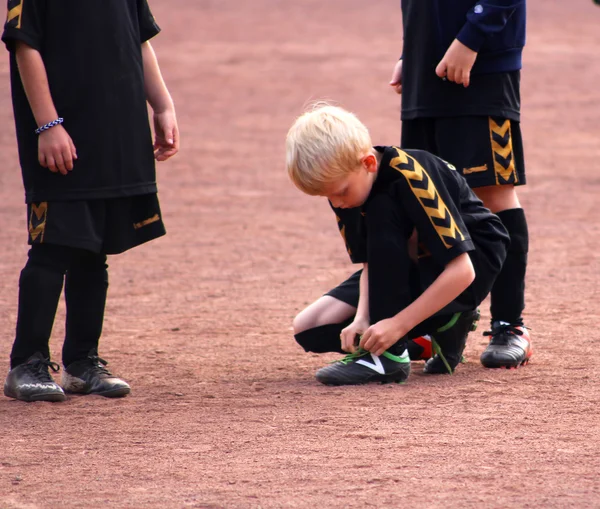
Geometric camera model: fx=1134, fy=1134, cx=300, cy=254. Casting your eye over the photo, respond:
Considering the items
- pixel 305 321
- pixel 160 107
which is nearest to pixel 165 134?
pixel 160 107

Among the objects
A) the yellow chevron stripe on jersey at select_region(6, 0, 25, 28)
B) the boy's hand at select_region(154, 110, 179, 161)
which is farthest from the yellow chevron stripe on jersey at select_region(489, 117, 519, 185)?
the yellow chevron stripe on jersey at select_region(6, 0, 25, 28)

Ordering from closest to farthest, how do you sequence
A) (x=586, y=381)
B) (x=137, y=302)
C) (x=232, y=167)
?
(x=586, y=381) < (x=137, y=302) < (x=232, y=167)

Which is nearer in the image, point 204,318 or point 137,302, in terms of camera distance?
point 204,318

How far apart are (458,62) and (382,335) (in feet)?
3.51

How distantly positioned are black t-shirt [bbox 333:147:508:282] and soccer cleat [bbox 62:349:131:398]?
38.0 inches

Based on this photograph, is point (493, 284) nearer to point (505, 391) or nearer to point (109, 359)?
point (505, 391)

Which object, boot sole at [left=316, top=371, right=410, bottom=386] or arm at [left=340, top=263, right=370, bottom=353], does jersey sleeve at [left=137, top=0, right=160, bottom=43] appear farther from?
boot sole at [left=316, top=371, right=410, bottom=386]

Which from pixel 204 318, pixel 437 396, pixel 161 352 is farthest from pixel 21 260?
pixel 437 396

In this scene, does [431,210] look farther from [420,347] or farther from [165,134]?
[165,134]

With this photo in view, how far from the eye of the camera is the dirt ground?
298cm

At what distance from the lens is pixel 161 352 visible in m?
4.70

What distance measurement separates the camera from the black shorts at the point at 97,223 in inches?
149

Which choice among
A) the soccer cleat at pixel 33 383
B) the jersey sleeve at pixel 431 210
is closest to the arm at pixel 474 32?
the jersey sleeve at pixel 431 210

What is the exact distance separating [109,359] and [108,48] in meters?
1.32
